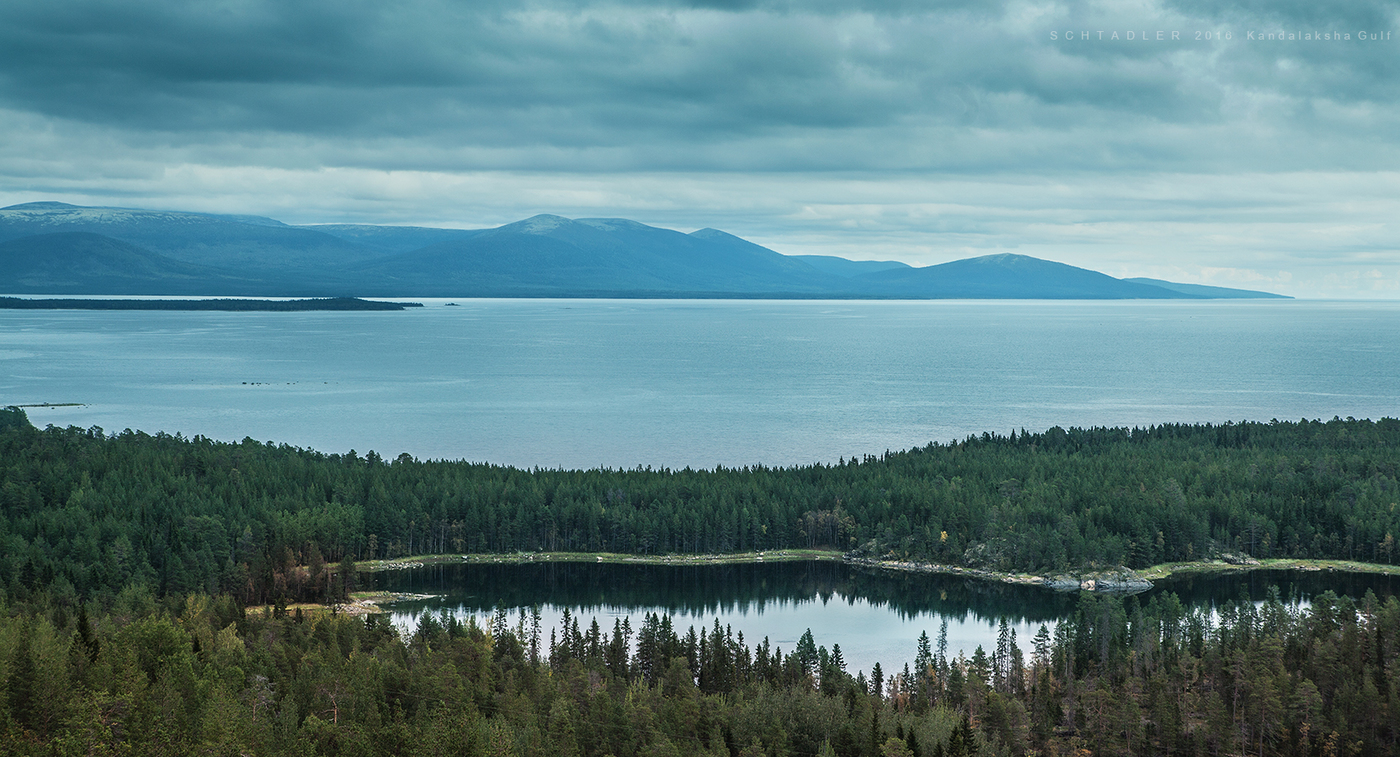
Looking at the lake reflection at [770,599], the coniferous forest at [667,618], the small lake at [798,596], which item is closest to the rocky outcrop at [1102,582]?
the small lake at [798,596]

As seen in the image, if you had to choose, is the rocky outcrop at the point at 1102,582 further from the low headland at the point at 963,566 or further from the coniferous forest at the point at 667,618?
the coniferous forest at the point at 667,618

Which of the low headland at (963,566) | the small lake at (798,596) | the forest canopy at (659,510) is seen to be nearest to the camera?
the small lake at (798,596)

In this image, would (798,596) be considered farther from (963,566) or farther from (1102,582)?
(1102,582)

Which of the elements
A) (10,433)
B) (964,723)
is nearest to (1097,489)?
(964,723)

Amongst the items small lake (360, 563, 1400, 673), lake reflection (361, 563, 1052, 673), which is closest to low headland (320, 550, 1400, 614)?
small lake (360, 563, 1400, 673)

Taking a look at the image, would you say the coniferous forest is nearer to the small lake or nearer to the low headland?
the low headland

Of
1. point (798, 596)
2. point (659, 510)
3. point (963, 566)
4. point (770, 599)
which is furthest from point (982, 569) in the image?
point (659, 510)
